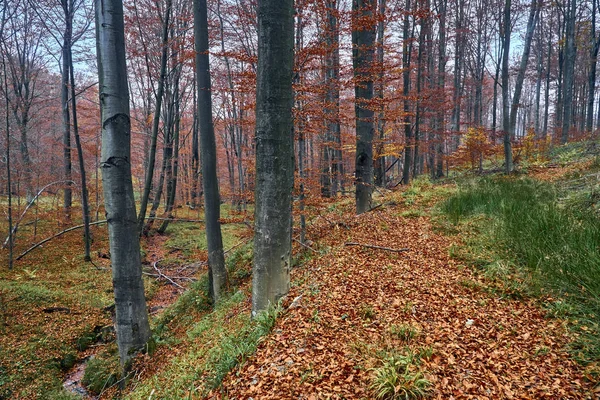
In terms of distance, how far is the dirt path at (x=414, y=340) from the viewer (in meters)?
1.87

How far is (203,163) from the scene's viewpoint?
5211 mm

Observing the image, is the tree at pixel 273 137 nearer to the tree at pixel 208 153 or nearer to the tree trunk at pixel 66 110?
the tree at pixel 208 153

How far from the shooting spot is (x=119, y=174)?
3.44 metres

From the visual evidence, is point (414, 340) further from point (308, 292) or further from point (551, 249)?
point (551, 249)

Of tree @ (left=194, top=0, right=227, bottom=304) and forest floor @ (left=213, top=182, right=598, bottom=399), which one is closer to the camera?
forest floor @ (left=213, top=182, right=598, bottom=399)

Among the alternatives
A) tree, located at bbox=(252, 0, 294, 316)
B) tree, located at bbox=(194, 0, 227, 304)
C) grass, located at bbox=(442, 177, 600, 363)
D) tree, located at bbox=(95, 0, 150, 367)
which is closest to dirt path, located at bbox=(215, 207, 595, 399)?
grass, located at bbox=(442, 177, 600, 363)

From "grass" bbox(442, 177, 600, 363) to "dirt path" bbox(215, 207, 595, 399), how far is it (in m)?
0.20

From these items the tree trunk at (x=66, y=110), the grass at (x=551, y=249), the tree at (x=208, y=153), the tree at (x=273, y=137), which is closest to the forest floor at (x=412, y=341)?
the grass at (x=551, y=249)

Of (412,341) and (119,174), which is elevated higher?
(119,174)

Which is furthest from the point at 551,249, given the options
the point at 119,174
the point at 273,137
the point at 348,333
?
the point at 119,174

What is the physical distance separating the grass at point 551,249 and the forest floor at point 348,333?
0.08 metres

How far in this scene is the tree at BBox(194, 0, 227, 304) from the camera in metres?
4.96

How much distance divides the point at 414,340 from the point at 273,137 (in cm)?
201

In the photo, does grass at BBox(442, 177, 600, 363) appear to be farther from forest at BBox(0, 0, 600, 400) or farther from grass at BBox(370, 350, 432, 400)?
grass at BBox(370, 350, 432, 400)
